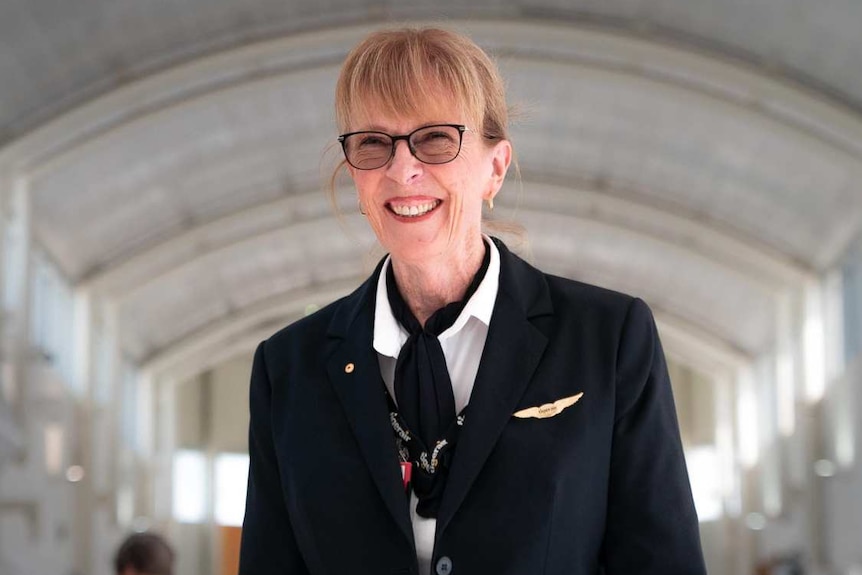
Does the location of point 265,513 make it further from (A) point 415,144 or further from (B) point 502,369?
(A) point 415,144

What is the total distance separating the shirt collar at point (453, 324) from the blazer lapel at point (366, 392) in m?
0.02

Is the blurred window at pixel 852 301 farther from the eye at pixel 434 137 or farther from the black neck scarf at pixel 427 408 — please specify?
the eye at pixel 434 137

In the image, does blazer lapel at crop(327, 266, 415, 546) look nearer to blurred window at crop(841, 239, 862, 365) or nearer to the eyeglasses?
the eyeglasses

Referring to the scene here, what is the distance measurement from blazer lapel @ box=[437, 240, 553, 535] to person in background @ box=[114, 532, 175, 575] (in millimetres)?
4652

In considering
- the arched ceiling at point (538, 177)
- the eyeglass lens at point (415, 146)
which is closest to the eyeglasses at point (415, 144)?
the eyeglass lens at point (415, 146)

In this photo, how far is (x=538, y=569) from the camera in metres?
2.45

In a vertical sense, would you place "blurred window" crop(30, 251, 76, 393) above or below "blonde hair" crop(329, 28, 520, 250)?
above

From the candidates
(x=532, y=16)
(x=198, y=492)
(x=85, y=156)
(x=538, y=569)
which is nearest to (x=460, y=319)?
(x=538, y=569)

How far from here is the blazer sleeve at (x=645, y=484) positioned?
2514 millimetres

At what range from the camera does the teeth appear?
8.15 feet

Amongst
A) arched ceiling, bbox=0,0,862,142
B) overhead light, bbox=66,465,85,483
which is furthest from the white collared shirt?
overhead light, bbox=66,465,85,483

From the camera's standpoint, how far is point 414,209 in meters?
2.49

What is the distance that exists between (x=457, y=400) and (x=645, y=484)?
346 millimetres

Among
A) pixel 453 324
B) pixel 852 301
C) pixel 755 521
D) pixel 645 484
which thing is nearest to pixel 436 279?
pixel 453 324
